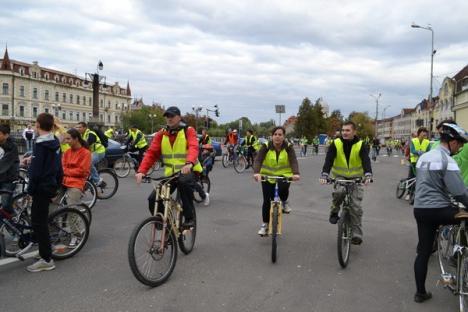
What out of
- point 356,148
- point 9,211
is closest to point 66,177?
point 9,211

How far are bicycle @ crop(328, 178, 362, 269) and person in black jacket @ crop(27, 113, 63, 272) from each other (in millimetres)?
3305

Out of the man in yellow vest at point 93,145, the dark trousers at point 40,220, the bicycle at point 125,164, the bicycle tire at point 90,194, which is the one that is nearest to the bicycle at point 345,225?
the dark trousers at point 40,220

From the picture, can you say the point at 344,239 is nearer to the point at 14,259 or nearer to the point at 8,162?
the point at 14,259

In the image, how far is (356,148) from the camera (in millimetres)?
6020

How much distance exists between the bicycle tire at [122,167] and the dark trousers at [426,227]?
12146 mm

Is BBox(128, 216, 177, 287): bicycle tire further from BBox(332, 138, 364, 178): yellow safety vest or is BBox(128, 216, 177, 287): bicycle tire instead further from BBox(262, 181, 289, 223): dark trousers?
BBox(332, 138, 364, 178): yellow safety vest

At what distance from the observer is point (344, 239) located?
5508 millimetres

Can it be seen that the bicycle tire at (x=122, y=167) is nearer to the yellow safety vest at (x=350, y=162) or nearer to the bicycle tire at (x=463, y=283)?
the yellow safety vest at (x=350, y=162)

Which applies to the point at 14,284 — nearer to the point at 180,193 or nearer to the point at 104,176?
the point at 180,193

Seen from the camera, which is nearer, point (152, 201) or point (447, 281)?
point (447, 281)

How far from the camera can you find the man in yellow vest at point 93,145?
9.70 m

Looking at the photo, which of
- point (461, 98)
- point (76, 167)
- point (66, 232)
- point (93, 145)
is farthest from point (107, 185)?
point (461, 98)

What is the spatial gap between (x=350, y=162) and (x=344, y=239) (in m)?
1.09

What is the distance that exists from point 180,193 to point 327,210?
4.78 m
